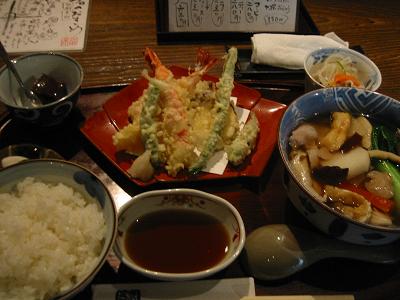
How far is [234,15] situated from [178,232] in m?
1.44

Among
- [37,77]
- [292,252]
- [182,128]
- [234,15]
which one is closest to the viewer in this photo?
[292,252]

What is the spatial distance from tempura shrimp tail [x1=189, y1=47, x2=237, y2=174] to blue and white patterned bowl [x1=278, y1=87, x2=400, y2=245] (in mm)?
340

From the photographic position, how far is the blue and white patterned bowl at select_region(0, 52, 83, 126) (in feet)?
5.33

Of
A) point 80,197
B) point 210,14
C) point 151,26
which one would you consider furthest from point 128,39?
point 80,197

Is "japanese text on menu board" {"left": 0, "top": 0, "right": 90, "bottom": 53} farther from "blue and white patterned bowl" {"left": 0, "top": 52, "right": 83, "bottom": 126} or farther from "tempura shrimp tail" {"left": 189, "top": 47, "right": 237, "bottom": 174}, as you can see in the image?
"tempura shrimp tail" {"left": 189, "top": 47, "right": 237, "bottom": 174}

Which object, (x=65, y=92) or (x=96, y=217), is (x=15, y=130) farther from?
(x=96, y=217)

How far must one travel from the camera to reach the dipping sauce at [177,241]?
129 centimetres

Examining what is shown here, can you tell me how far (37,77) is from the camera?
1.84 metres

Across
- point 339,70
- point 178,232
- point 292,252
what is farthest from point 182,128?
point 339,70

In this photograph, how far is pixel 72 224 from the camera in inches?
48.6

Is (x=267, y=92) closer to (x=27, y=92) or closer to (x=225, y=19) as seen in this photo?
(x=225, y=19)

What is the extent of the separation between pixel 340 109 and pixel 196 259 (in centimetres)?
84

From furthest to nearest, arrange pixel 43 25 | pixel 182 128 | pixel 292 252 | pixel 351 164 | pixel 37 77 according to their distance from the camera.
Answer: pixel 43 25
pixel 37 77
pixel 182 128
pixel 351 164
pixel 292 252

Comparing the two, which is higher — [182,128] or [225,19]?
[225,19]
